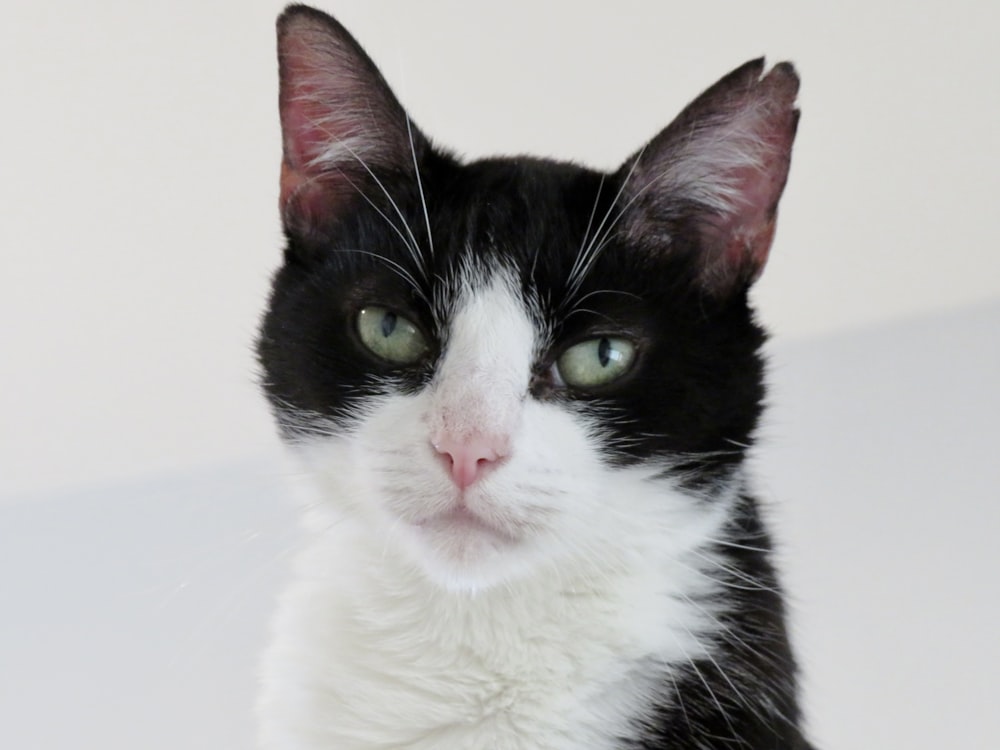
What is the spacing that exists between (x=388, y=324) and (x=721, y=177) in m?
0.44

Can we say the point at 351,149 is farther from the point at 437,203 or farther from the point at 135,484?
the point at 135,484

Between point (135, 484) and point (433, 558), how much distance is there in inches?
51.0

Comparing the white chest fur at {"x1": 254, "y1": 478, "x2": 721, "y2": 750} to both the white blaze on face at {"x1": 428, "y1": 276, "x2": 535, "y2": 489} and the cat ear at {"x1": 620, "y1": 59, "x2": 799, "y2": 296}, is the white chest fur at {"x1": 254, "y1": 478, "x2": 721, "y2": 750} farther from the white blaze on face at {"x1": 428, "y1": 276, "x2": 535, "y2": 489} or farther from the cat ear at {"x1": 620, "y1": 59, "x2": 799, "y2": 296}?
the cat ear at {"x1": 620, "y1": 59, "x2": 799, "y2": 296}

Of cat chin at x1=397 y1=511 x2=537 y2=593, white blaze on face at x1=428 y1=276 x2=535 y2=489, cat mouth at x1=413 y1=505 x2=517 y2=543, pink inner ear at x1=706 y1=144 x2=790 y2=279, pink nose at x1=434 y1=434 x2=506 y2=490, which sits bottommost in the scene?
cat chin at x1=397 y1=511 x2=537 y2=593

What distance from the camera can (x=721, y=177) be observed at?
1.58 meters

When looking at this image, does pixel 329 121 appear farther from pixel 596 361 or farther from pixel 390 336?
pixel 596 361

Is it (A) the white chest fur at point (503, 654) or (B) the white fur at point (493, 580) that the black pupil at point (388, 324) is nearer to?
(B) the white fur at point (493, 580)

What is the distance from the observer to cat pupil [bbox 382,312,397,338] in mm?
1554

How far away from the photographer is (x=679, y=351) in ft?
5.10

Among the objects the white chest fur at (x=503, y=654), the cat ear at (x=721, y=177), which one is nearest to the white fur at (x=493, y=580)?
the white chest fur at (x=503, y=654)

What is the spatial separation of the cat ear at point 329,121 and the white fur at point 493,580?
0.88 feet

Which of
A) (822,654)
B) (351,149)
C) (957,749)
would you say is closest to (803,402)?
(822,654)

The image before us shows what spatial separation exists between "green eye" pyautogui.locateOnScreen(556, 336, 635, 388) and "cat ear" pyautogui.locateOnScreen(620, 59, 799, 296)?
6.3 inches

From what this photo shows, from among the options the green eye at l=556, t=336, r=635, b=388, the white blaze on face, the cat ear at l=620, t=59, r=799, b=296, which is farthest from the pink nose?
the cat ear at l=620, t=59, r=799, b=296
